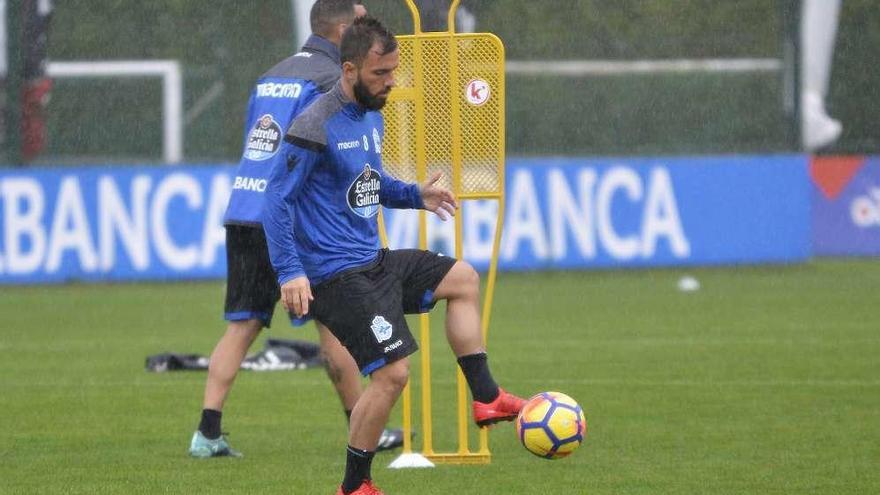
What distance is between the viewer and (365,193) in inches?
284

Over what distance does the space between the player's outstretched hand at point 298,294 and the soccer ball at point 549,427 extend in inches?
41.6

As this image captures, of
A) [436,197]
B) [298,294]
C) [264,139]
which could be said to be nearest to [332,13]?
[264,139]

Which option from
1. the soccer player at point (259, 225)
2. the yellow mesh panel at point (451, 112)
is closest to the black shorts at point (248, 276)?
the soccer player at point (259, 225)

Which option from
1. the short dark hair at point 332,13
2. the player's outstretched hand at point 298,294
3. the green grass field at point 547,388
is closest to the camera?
the player's outstretched hand at point 298,294

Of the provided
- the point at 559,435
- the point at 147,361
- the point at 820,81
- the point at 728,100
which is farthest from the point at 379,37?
the point at 820,81

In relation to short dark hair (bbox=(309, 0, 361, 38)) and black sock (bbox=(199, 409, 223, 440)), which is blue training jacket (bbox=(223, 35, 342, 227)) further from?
black sock (bbox=(199, 409, 223, 440))

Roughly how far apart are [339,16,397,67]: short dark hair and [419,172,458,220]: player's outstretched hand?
28.8 inches

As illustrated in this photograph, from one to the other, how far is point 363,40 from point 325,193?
622 millimetres

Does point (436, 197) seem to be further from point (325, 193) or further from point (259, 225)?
point (259, 225)

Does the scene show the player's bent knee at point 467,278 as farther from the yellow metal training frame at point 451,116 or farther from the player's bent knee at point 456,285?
the yellow metal training frame at point 451,116

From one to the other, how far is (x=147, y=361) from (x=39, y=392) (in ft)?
4.06

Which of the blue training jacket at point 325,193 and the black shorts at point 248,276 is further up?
the blue training jacket at point 325,193

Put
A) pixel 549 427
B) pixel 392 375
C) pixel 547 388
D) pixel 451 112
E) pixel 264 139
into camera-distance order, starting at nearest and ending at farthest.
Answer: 1. pixel 392 375
2. pixel 549 427
3. pixel 451 112
4. pixel 264 139
5. pixel 547 388

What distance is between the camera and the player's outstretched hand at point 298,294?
22.3 feet
